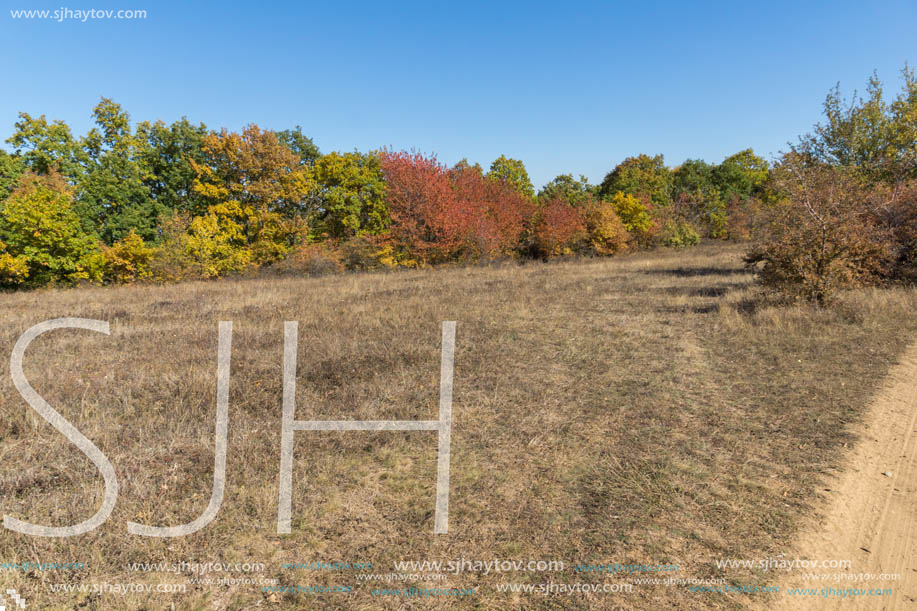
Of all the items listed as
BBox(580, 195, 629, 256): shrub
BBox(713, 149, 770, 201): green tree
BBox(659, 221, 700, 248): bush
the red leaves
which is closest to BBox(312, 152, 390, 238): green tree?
the red leaves

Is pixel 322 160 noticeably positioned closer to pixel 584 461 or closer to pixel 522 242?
pixel 522 242

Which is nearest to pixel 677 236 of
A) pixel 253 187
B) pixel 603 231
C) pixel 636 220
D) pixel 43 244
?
pixel 636 220

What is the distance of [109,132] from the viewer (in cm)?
3125

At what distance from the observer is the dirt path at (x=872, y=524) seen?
289 cm

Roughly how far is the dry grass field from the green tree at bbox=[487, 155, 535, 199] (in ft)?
122

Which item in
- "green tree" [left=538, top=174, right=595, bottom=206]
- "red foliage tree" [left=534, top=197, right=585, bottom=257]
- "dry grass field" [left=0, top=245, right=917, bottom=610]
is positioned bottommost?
"dry grass field" [left=0, top=245, right=917, bottom=610]

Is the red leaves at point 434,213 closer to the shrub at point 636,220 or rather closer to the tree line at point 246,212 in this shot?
the tree line at point 246,212

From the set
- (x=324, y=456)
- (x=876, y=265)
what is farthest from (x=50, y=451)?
(x=876, y=265)

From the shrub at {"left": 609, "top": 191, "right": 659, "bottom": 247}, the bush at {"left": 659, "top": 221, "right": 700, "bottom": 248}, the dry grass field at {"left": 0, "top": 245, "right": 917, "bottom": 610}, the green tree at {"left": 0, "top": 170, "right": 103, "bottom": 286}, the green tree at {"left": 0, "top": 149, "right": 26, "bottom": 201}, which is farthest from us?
the bush at {"left": 659, "top": 221, "right": 700, "bottom": 248}

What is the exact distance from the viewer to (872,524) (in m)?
3.56

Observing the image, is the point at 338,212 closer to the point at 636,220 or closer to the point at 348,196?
the point at 348,196

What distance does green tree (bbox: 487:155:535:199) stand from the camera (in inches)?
1781

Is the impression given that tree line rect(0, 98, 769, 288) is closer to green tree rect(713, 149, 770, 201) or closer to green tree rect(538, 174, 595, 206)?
green tree rect(538, 174, 595, 206)

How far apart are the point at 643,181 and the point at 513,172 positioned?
60.7 feet
